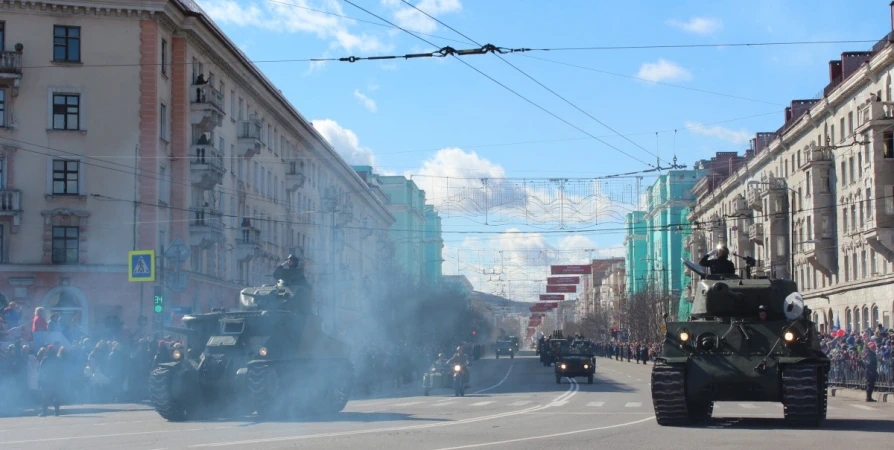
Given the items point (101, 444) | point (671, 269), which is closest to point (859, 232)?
point (101, 444)

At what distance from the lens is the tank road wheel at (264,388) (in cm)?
2269

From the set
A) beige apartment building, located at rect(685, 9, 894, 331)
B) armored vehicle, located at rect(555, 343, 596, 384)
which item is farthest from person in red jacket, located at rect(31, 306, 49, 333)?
beige apartment building, located at rect(685, 9, 894, 331)

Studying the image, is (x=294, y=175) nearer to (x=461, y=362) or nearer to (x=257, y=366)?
(x=461, y=362)

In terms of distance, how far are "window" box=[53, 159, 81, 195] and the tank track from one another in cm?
3124

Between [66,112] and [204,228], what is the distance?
24.8ft

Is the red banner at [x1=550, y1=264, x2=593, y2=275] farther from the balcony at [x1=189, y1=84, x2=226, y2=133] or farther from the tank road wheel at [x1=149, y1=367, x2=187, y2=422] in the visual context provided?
the tank road wheel at [x1=149, y1=367, x2=187, y2=422]

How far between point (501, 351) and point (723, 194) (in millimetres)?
30929

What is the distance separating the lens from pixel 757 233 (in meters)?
75.8

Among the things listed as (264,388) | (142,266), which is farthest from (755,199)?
(264,388)

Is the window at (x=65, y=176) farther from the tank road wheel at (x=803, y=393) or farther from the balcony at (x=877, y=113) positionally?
the tank road wheel at (x=803, y=393)

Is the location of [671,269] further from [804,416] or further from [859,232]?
[804,416]

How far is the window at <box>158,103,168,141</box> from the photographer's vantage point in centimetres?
4691

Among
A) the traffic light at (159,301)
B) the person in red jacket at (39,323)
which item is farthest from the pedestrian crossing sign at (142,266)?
the person in red jacket at (39,323)

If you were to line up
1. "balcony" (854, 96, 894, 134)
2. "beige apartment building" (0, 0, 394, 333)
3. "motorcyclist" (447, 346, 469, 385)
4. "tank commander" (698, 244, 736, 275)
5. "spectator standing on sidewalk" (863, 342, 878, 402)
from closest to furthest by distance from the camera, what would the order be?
"tank commander" (698, 244, 736, 275), "spectator standing on sidewalk" (863, 342, 878, 402), "motorcyclist" (447, 346, 469, 385), "beige apartment building" (0, 0, 394, 333), "balcony" (854, 96, 894, 134)
